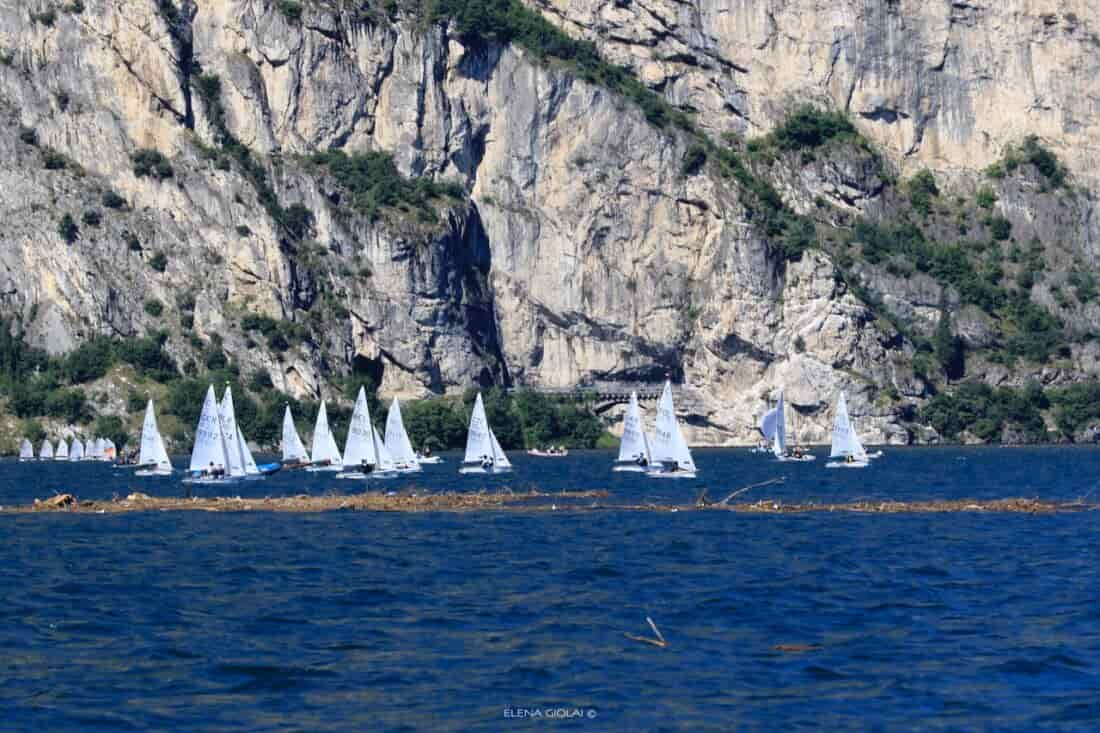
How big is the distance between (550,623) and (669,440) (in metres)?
60.9

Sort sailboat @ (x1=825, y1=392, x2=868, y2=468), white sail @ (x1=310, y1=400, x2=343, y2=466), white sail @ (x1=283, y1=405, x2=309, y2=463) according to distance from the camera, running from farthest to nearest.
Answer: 1. white sail @ (x1=283, y1=405, x2=309, y2=463)
2. sailboat @ (x1=825, y1=392, x2=868, y2=468)
3. white sail @ (x1=310, y1=400, x2=343, y2=466)

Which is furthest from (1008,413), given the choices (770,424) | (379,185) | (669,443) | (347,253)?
(669,443)

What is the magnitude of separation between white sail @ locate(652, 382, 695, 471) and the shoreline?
1766 cm

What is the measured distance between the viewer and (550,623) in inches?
1604

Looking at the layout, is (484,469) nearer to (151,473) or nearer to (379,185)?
(151,473)

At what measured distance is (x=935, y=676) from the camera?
112 ft

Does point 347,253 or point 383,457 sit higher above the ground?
point 347,253

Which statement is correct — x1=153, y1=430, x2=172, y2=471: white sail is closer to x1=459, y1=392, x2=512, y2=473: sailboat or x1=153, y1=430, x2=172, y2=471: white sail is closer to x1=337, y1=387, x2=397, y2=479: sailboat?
x1=337, y1=387, x2=397, y2=479: sailboat

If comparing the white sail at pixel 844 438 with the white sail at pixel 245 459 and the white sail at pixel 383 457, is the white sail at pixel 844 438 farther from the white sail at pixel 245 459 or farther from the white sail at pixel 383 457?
the white sail at pixel 245 459

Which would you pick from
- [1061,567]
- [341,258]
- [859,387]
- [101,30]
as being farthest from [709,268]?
[1061,567]

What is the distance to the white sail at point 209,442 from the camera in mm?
95438

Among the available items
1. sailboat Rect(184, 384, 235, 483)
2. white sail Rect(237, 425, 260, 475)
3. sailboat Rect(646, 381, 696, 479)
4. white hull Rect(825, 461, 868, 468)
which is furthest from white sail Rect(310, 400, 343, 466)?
white hull Rect(825, 461, 868, 468)

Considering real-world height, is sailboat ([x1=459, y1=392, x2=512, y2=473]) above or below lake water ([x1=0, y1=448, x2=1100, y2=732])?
above

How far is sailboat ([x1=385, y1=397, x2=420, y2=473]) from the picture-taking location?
4451 inches
